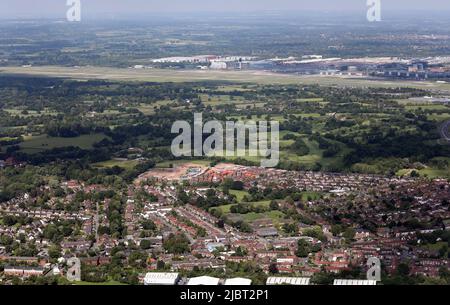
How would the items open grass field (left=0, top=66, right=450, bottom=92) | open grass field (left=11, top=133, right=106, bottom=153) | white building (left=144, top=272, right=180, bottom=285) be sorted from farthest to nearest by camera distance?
open grass field (left=0, top=66, right=450, bottom=92), open grass field (left=11, top=133, right=106, bottom=153), white building (left=144, top=272, right=180, bottom=285)

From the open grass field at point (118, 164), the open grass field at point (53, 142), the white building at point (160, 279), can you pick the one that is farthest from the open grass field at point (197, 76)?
the white building at point (160, 279)

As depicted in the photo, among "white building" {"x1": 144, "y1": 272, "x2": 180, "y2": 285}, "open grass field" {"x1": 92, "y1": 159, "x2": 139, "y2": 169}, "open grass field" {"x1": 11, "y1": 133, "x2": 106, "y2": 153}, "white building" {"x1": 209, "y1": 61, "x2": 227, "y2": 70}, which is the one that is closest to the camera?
"white building" {"x1": 144, "y1": 272, "x2": 180, "y2": 285}

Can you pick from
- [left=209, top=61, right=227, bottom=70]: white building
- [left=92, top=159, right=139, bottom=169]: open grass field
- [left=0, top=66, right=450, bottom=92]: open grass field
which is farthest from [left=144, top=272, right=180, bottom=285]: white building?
[left=209, top=61, right=227, bottom=70]: white building

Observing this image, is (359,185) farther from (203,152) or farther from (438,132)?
(438,132)

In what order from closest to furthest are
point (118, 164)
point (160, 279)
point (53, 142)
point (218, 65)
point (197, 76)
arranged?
point (160, 279), point (118, 164), point (53, 142), point (197, 76), point (218, 65)

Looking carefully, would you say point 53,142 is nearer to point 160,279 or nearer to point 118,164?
point 118,164

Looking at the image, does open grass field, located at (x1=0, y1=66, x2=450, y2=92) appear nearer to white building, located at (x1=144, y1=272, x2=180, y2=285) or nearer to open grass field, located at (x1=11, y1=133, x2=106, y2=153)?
open grass field, located at (x1=11, y1=133, x2=106, y2=153)

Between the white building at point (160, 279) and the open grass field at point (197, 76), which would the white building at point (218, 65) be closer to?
the open grass field at point (197, 76)

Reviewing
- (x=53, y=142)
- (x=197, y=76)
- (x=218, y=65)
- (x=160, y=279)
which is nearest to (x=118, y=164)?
(x=53, y=142)
